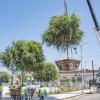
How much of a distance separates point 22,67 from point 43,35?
10.3 metres

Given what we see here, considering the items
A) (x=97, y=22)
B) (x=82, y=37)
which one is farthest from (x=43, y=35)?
(x=97, y=22)

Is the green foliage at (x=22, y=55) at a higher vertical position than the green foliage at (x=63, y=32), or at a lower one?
lower

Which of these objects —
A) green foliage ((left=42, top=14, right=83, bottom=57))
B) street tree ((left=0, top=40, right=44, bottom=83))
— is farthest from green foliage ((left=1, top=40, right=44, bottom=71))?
green foliage ((left=42, top=14, right=83, bottom=57))

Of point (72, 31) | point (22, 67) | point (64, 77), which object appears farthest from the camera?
point (64, 77)

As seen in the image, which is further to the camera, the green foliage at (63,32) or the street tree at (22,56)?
the green foliage at (63,32)

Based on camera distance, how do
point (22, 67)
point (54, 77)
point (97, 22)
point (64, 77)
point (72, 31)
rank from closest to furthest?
point (97, 22), point (22, 67), point (72, 31), point (54, 77), point (64, 77)

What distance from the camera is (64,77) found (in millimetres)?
122875

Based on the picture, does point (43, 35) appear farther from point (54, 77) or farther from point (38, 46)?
point (54, 77)

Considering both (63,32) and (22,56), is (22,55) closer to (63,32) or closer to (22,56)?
(22,56)

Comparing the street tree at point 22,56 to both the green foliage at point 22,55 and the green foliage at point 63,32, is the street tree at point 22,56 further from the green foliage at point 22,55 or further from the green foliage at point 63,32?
the green foliage at point 63,32

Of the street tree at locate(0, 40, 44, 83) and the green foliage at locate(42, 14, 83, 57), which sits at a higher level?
the green foliage at locate(42, 14, 83, 57)

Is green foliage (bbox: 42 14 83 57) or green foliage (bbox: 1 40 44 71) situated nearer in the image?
green foliage (bbox: 1 40 44 71)

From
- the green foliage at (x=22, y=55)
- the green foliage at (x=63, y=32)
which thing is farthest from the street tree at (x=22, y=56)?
the green foliage at (x=63, y=32)

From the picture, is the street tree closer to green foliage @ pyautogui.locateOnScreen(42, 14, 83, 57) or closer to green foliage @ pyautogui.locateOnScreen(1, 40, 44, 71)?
green foliage @ pyautogui.locateOnScreen(1, 40, 44, 71)
